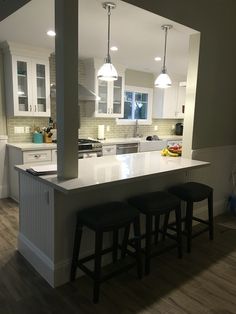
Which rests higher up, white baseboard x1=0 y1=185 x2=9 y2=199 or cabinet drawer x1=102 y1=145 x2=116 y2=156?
cabinet drawer x1=102 y1=145 x2=116 y2=156

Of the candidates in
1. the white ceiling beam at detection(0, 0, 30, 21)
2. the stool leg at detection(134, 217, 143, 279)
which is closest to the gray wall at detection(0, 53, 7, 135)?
the white ceiling beam at detection(0, 0, 30, 21)

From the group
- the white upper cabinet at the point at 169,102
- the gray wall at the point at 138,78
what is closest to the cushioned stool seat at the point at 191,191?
the gray wall at the point at 138,78

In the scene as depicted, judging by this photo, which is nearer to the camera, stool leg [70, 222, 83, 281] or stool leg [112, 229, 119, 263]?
stool leg [70, 222, 83, 281]

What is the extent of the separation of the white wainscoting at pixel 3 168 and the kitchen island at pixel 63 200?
1.88 metres

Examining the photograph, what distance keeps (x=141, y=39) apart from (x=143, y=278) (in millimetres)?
2945

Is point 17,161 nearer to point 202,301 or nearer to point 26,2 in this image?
point 26,2

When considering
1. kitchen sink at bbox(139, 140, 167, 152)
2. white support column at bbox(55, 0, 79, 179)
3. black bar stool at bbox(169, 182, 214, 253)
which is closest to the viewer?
white support column at bbox(55, 0, 79, 179)

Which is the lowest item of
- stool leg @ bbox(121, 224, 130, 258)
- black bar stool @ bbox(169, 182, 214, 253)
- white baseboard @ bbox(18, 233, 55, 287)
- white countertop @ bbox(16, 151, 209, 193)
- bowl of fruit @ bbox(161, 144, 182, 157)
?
white baseboard @ bbox(18, 233, 55, 287)

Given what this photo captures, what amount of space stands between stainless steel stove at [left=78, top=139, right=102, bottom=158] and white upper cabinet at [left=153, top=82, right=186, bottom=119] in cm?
244

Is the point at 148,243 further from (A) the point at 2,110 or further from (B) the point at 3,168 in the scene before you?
(A) the point at 2,110

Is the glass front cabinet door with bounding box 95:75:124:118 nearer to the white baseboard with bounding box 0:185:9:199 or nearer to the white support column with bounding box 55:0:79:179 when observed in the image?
the white baseboard with bounding box 0:185:9:199

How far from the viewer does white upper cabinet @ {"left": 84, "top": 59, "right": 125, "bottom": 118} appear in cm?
487

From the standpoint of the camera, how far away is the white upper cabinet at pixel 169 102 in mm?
6395

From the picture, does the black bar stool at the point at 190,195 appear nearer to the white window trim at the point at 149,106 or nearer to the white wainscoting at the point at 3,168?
the white wainscoting at the point at 3,168
